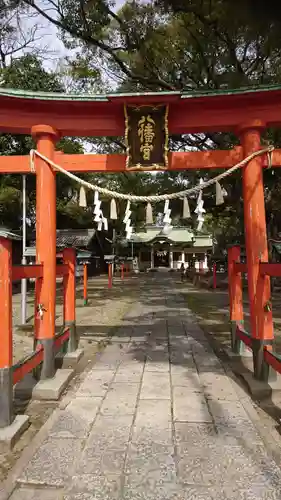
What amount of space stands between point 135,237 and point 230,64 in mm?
26264

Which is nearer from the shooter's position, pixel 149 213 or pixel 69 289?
pixel 149 213

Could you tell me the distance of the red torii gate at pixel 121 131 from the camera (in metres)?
4.58

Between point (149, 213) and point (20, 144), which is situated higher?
point (20, 144)

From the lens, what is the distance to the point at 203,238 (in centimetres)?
3969

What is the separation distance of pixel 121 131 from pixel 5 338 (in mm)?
3301

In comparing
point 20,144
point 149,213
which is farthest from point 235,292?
point 20,144

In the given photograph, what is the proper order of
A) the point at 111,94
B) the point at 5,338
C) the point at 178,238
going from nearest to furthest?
the point at 5,338, the point at 111,94, the point at 178,238

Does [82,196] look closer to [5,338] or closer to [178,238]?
[5,338]

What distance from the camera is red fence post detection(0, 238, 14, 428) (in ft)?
10.6

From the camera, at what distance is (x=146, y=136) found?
4906 millimetres

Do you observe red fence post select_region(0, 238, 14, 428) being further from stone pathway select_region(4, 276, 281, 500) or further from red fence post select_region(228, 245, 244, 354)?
red fence post select_region(228, 245, 244, 354)

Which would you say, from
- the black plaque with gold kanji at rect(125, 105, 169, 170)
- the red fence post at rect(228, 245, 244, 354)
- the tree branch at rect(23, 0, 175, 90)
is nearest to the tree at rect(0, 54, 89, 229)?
the tree branch at rect(23, 0, 175, 90)

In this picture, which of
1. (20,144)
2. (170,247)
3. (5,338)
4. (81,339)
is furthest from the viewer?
(170,247)

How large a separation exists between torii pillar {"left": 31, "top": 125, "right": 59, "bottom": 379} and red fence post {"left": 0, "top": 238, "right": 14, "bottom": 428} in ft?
4.14
